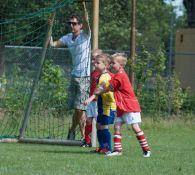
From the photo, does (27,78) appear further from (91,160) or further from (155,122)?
(91,160)

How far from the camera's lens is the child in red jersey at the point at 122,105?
36.0 feet

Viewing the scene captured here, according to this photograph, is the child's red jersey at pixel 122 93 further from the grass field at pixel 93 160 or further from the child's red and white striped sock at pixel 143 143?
the grass field at pixel 93 160

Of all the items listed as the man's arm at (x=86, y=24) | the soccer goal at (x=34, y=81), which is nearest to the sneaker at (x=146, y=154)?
the soccer goal at (x=34, y=81)

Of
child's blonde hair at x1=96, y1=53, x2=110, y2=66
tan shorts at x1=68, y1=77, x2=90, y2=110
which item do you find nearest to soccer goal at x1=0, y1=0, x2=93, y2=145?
tan shorts at x1=68, y1=77, x2=90, y2=110

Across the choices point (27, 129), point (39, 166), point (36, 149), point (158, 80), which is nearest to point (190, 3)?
point (158, 80)

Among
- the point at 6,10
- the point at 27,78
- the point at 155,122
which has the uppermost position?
the point at 6,10

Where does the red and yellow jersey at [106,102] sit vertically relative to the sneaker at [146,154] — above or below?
above

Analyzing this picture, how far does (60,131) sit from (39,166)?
5.28m

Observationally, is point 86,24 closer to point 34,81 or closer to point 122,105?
point 34,81

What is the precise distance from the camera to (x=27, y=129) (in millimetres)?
13641

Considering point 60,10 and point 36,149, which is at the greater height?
point 60,10

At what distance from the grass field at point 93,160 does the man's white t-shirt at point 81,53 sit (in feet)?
4.47

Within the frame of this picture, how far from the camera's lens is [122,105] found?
36.2ft

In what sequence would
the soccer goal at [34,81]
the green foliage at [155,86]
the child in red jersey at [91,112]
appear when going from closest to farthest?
the child in red jersey at [91,112] < the soccer goal at [34,81] < the green foliage at [155,86]
